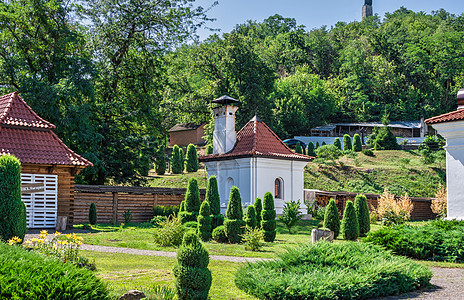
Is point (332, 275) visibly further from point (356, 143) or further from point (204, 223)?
point (356, 143)

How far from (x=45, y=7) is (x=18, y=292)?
78.4 ft

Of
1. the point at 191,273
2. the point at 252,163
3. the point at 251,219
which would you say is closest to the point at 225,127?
the point at 252,163

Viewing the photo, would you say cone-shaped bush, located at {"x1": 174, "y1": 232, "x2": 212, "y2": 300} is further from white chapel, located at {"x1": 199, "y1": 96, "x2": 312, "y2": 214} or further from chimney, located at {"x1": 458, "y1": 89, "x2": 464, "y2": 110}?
white chapel, located at {"x1": 199, "y1": 96, "x2": 312, "y2": 214}

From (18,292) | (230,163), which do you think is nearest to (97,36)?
(230,163)

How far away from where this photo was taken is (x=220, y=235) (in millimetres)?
18219

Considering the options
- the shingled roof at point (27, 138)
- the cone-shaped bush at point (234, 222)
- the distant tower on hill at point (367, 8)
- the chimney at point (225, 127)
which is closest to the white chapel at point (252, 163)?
the chimney at point (225, 127)

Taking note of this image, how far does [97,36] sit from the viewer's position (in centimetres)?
3003

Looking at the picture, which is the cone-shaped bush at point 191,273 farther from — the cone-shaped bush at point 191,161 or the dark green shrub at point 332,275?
the cone-shaped bush at point 191,161

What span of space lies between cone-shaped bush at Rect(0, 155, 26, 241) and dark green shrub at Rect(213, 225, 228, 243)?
769 cm

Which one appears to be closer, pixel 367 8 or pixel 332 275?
pixel 332 275

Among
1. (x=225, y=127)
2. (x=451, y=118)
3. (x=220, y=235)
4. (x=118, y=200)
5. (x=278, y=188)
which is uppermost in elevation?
(x=225, y=127)

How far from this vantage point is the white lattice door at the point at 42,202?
19906 mm

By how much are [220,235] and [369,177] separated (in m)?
28.6

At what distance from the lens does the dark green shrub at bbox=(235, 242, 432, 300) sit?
27.6ft
